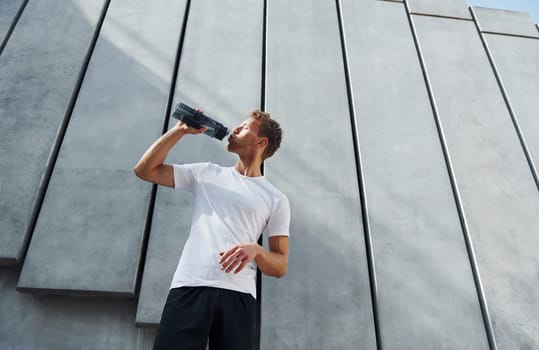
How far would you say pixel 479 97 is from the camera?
9.57ft

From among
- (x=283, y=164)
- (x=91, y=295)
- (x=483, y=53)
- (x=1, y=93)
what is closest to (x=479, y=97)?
(x=483, y=53)

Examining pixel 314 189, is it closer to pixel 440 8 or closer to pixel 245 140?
pixel 245 140

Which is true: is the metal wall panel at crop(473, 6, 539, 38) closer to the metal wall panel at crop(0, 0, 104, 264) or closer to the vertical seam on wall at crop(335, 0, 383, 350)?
the vertical seam on wall at crop(335, 0, 383, 350)

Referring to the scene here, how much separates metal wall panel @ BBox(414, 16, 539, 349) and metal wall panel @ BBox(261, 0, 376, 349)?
67 centimetres

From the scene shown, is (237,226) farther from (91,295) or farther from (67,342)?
(67,342)

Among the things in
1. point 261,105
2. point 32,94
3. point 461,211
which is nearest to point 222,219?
point 261,105

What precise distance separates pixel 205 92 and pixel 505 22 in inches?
99.1

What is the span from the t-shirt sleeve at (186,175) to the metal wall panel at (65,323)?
810 mm

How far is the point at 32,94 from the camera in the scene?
2510 millimetres

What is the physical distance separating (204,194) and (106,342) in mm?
970

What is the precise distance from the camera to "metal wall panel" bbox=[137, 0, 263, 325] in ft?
Result: 6.82

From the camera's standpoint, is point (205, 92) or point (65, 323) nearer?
point (65, 323)

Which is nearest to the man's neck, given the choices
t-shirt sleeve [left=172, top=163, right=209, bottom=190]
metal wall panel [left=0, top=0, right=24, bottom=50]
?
t-shirt sleeve [left=172, top=163, right=209, bottom=190]

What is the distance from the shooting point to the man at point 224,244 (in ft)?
4.27
